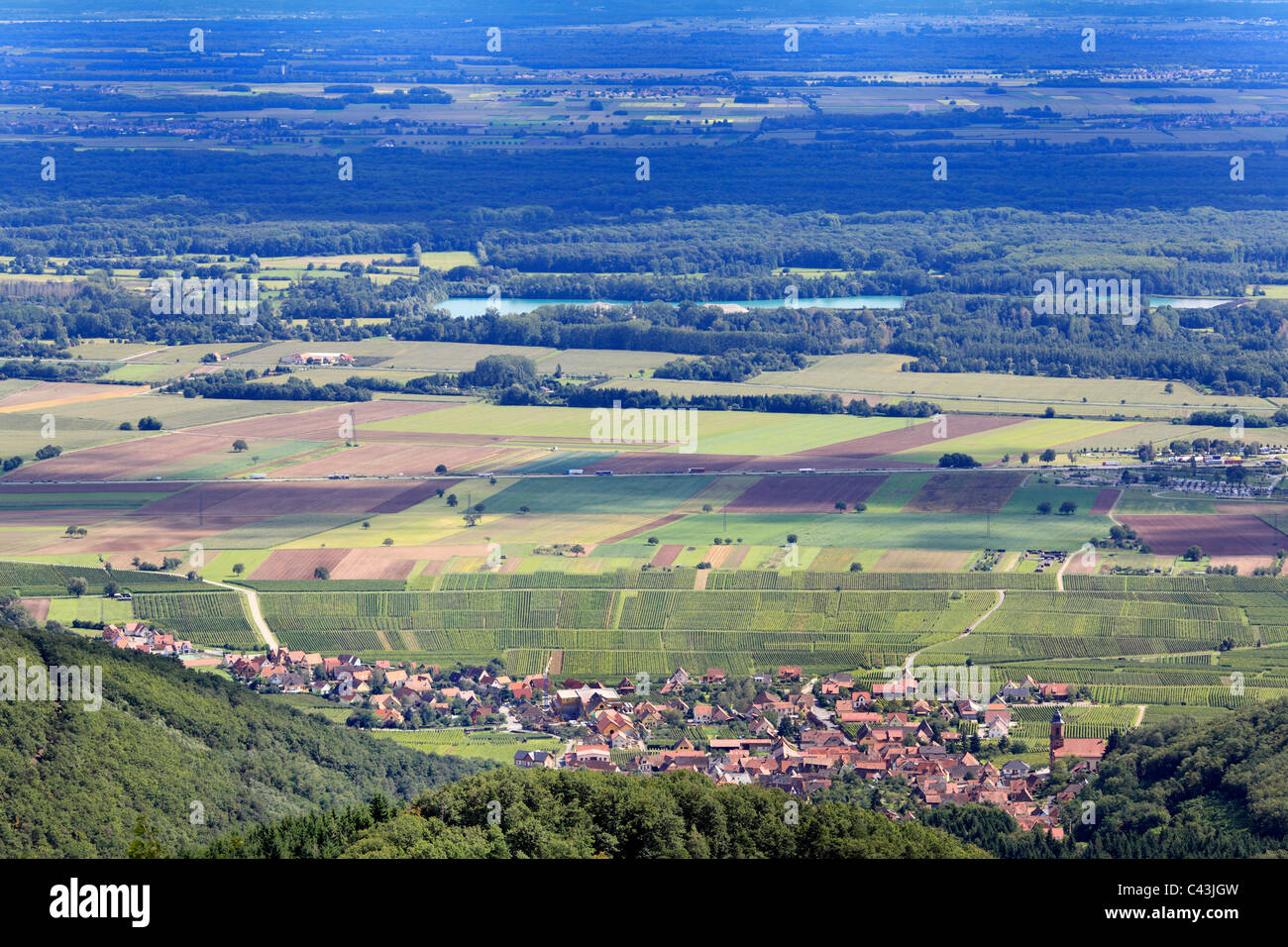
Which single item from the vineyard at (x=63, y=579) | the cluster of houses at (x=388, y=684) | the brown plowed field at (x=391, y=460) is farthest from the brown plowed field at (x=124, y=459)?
the cluster of houses at (x=388, y=684)

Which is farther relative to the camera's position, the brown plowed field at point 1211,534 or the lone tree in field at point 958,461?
the lone tree in field at point 958,461

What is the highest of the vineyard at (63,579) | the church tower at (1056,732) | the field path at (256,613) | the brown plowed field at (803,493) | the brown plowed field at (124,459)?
the brown plowed field at (124,459)

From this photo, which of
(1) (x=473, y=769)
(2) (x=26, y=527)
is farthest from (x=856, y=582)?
(2) (x=26, y=527)

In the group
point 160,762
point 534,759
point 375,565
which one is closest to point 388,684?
point 534,759

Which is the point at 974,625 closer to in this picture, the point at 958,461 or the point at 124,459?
the point at 958,461

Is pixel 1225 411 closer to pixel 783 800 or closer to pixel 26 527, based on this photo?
pixel 26 527

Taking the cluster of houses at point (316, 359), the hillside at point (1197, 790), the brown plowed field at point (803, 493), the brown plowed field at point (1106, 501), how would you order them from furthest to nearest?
the cluster of houses at point (316, 359)
the brown plowed field at point (803, 493)
the brown plowed field at point (1106, 501)
the hillside at point (1197, 790)

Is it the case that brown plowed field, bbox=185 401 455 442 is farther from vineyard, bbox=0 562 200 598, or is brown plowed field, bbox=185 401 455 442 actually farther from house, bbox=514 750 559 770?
house, bbox=514 750 559 770

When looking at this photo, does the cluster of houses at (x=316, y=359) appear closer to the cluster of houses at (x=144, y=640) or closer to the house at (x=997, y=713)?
the cluster of houses at (x=144, y=640)

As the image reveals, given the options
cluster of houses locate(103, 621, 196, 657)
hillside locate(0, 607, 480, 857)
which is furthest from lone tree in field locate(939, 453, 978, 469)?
hillside locate(0, 607, 480, 857)
